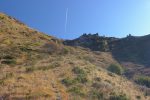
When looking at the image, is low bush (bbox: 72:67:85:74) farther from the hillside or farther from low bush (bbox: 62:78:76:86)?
low bush (bbox: 62:78:76:86)

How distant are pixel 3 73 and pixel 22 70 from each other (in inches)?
126

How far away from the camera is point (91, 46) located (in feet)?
310

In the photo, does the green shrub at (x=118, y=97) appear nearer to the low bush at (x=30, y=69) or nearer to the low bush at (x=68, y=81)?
the low bush at (x=68, y=81)

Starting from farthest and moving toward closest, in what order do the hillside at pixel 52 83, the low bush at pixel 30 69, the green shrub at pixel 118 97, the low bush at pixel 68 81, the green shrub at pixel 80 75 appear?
the low bush at pixel 30 69 → the green shrub at pixel 80 75 → the low bush at pixel 68 81 → the green shrub at pixel 118 97 → the hillside at pixel 52 83

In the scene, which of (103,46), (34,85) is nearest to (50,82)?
(34,85)

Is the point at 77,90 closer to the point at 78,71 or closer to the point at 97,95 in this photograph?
the point at 97,95

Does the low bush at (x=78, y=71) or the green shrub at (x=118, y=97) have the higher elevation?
the low bush at (x=78, y=71)

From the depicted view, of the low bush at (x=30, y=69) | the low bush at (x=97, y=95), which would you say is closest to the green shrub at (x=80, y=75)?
the low bush at (x=97, y=95)

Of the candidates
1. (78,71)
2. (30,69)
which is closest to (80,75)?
(78,71)

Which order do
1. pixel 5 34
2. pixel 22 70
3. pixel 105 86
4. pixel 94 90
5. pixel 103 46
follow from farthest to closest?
pixel 103 46
pixel 5 34
pixel 22 70
pixel 105 86
pixel 94 90

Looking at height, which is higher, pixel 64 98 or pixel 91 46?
pixel 91 46

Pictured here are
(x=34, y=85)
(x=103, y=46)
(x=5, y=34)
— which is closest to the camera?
(x=34, y=85)

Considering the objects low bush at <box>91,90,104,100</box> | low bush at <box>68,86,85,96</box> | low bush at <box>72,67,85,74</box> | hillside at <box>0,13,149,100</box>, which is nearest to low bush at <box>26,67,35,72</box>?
hillside at <box>0,13,149,100</box>

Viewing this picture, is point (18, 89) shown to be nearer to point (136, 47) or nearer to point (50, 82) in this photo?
point (50, 82)
